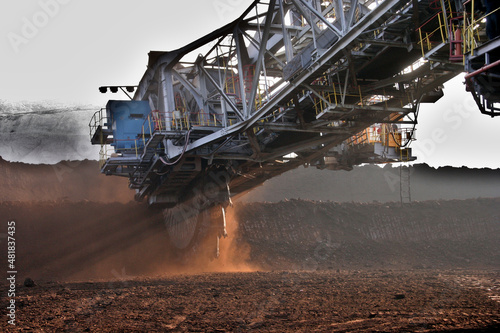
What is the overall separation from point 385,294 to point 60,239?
63.0 feet

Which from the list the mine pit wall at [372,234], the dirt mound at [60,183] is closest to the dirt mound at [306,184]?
the dirt mound at [60,183]

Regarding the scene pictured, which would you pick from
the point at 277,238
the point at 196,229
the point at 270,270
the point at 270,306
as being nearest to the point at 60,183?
the point at 277,238

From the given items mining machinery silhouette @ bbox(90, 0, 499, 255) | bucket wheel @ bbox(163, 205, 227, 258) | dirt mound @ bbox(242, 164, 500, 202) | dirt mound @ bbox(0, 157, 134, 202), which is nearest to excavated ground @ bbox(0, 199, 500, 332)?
bucket wheel @ bbox(163, 205, 227, 258)

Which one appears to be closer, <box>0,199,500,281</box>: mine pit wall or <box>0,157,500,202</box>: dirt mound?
<box>0,199,500,281</box>: mine pit wall

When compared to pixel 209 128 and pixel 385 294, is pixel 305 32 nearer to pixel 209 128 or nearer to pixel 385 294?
pixel 209 128

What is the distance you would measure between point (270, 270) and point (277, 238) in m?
4.18

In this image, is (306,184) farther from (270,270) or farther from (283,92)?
(283,92)

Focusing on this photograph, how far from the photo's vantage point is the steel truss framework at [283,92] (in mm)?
10477

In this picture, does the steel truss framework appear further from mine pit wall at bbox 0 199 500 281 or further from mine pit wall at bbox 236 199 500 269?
mine pit wall at bbox 236 199 500 269

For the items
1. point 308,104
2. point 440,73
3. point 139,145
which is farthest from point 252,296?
point 139,145

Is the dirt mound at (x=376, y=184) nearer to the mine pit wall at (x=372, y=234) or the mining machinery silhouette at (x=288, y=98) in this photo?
the mine pit wall at (x=372, y=234)

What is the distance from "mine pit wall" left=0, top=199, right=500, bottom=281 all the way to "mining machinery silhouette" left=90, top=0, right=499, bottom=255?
9.18 ft

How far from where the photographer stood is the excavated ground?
8586mm

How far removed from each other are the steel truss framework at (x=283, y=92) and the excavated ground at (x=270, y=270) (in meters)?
3.94
